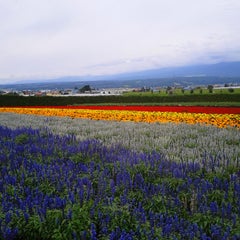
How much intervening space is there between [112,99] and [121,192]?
40.7 metres

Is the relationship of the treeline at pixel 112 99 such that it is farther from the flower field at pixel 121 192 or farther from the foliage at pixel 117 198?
the foliage at pixel 117 198

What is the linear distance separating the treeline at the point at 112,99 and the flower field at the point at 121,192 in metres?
30.5

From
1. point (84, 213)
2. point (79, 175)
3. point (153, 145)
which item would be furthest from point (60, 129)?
point (84, 213)

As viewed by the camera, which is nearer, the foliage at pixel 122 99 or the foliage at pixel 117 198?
the foliage at pixel 117 198

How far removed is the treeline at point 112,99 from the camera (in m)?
38.7

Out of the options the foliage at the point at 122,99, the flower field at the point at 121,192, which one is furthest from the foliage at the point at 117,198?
the foliage at the point at 122,99

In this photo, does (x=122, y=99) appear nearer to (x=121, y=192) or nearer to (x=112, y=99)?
(x=112, y=99)

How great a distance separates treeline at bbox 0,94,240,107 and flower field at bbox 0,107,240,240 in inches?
1199

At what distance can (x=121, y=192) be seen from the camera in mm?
5320

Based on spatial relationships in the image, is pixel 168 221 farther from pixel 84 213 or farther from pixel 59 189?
pixel 59 189

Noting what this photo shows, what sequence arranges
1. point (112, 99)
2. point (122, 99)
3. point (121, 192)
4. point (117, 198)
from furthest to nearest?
point (112, 99) < point (122, 99) < point (121, 192) < point (117, 198)

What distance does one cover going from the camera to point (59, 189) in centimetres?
545

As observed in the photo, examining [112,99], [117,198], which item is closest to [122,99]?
[112,99]

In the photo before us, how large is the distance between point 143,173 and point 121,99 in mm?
38593
